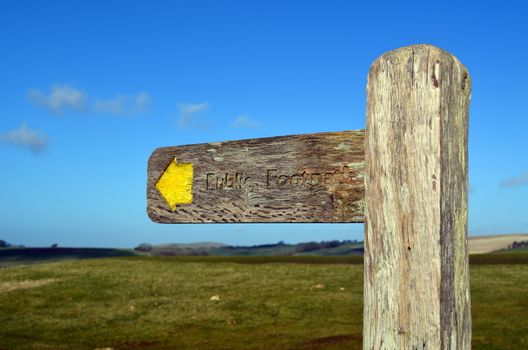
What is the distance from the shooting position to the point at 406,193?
4301 mm

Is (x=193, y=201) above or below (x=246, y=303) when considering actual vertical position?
above

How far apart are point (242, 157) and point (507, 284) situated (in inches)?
1108

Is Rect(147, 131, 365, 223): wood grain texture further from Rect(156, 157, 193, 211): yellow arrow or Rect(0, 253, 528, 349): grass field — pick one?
Rect(0, 253, 528, 349): grass field

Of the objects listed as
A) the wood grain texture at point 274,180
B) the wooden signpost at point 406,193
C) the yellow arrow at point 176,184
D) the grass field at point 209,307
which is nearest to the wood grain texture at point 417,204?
the wooden signpost at point 406,193

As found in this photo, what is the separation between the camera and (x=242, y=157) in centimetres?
548

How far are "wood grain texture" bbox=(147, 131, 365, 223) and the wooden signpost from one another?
0.01 m

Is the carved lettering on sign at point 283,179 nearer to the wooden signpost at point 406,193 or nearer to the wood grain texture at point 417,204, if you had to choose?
the wooden signpost at point 406,193

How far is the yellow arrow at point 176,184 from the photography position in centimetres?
587

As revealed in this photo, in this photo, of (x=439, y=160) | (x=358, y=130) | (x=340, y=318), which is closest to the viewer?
(x=439, y=160)

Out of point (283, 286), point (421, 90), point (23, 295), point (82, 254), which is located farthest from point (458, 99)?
point (82, 254)

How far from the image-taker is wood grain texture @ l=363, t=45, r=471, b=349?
4.19 m

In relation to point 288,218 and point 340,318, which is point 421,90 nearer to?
point 288,218

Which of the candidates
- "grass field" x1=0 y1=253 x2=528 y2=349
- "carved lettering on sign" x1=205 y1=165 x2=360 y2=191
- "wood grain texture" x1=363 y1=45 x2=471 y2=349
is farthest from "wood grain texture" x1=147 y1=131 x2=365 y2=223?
"grass field" x1=0 y1=253 x2=528 y2=349

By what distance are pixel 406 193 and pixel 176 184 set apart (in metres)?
2.56
